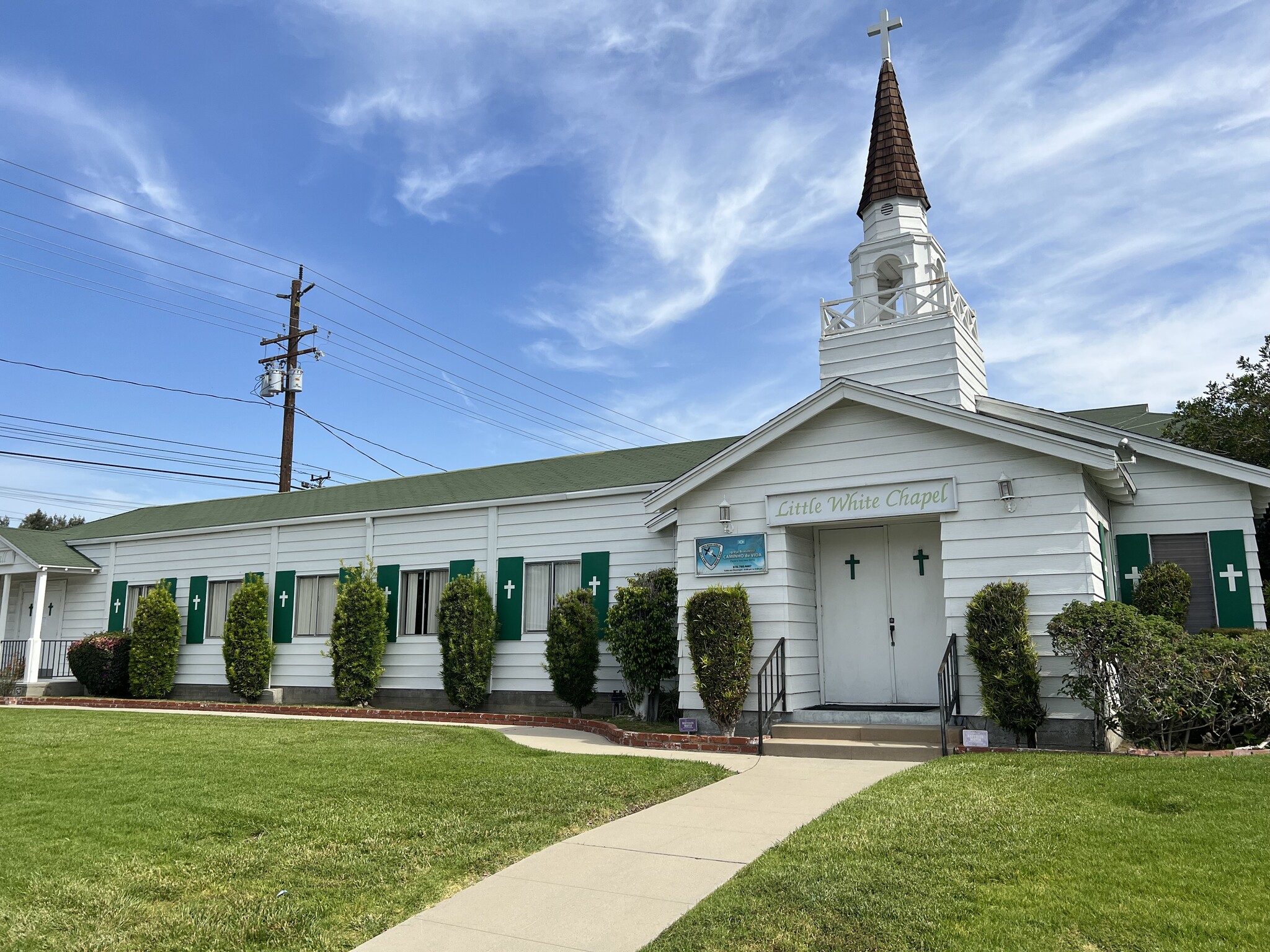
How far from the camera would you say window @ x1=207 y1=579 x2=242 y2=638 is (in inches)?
791

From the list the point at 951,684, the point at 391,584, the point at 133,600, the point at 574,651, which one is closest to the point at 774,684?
Answer: the point at 951,684

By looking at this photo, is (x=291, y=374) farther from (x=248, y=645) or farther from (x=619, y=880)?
(x=619, y=880)

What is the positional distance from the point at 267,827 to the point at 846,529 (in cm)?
813

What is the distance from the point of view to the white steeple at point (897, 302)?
14070 millimetres

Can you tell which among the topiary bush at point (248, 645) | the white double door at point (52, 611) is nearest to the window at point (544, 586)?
the topiary bush at point (248, 645)

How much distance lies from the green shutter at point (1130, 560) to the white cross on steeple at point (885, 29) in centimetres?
1011

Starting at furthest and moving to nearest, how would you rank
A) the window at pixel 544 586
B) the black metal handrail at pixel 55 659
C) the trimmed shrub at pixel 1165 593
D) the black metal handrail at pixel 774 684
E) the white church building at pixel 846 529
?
1. the black metal handrail at pixel 55 659
2. the window at pixel 544 586
3. the trimmed shrub at pixel 1165 593
4. the black metal handrail at pixel 774 684
5. the white church building at pixel 846 529

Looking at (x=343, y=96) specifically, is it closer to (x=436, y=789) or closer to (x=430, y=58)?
(x=430, y=58)

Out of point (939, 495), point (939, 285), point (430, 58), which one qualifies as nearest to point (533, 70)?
point (430, 58)

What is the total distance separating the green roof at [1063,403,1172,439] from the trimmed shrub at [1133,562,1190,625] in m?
4.32

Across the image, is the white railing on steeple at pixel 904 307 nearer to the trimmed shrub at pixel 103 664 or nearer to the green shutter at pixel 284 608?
the green shutter at pixel 284 608

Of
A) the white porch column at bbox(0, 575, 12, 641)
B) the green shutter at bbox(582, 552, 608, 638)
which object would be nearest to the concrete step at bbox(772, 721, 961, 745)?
the green shutter at bbox(582, 552, 608, 638)

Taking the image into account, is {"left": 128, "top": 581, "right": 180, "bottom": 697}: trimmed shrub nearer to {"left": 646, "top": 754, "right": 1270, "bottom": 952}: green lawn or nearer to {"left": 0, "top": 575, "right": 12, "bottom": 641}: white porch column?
{"left": 0, "top": 575, "right": 12, "bottom": 641}: white porch column

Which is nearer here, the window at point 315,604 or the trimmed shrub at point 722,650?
the trimmed shrub at point 722,650
